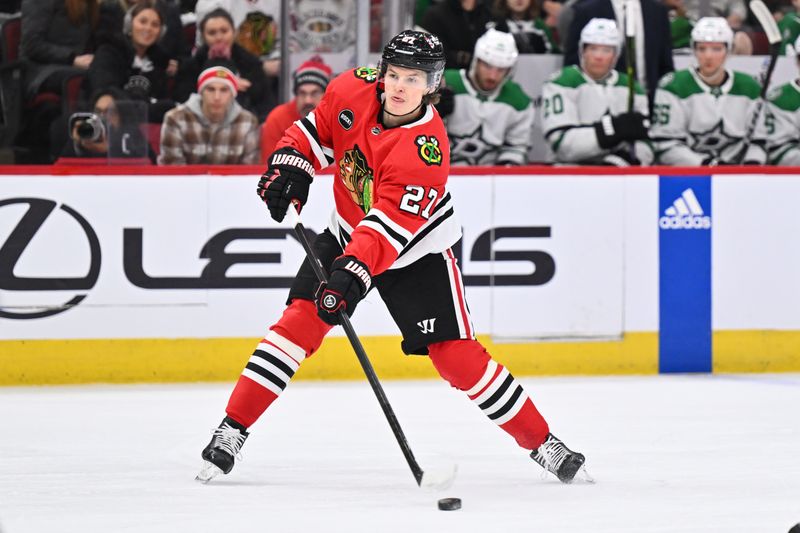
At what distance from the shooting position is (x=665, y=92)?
6180 mm

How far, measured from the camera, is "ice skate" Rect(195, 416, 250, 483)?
138 inches

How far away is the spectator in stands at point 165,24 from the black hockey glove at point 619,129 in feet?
5.83

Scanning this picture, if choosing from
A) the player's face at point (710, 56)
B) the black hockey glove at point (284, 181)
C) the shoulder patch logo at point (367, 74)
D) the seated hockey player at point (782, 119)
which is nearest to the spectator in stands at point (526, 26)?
the player's face at point (710, 56)

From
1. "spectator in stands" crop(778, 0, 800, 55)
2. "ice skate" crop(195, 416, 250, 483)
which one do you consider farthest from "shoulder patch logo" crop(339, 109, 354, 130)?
"spectator in stands" crop(778, 0, 800, 55)

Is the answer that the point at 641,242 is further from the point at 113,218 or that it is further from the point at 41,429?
the point at 41,429

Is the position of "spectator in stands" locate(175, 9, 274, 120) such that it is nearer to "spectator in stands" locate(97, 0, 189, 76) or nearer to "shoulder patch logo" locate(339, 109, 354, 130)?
"spectator in stands" locate(97, 0, 189, 76)

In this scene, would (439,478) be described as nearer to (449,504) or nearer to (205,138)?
(449,504)

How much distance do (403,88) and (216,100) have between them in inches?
95.3

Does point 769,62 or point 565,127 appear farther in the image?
point 769,62

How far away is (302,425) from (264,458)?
1.93 ft

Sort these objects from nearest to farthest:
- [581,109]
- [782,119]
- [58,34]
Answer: [58,34] < [581,109] < [782,119]

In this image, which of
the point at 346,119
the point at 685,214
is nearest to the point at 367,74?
the point at 346,119

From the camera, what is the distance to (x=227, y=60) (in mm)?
5812

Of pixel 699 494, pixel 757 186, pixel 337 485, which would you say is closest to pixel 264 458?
pixel 337 485
